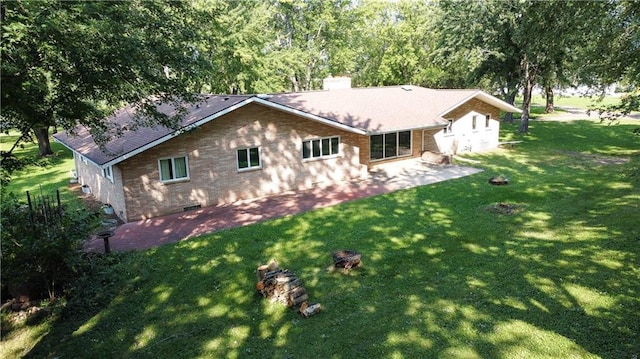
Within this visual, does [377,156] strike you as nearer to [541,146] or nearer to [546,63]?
[541,146]

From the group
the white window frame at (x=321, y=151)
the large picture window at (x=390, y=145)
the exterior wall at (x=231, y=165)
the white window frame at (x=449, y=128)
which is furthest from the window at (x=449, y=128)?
the white window frame at (x=321, y=151)

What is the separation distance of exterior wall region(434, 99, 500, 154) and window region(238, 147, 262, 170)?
1244cm

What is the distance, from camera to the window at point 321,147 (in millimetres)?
19156

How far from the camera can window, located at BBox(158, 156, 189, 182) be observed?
15492 mm

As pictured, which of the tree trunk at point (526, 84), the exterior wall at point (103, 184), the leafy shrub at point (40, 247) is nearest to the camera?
the leafy shrub at point (40, 247)

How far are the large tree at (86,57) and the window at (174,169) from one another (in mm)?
4491

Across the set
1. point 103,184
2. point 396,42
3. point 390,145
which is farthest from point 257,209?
point 396,42

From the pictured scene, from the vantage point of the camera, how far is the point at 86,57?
27.5ft

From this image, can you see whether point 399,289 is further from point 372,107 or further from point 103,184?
point 372,107

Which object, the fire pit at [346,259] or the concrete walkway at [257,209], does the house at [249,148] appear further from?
the fire pit at [346,259]

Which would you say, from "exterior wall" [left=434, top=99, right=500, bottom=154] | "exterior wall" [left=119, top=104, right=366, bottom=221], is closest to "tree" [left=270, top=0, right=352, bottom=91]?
"exterior wall" [left=434, top=99, right=500, bottom=154]

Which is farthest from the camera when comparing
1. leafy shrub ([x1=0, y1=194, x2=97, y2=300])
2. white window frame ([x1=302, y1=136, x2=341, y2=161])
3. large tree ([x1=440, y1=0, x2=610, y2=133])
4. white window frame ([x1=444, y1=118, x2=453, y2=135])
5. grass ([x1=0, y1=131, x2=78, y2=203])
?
large tree ([x1=440, y1=0, x2=610, y2=133])

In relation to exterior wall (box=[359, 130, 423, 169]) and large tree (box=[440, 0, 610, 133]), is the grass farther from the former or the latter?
large tree (box=[440, 0, 610, 133])

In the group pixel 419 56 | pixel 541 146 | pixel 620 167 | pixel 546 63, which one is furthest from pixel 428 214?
pixel 419 56
